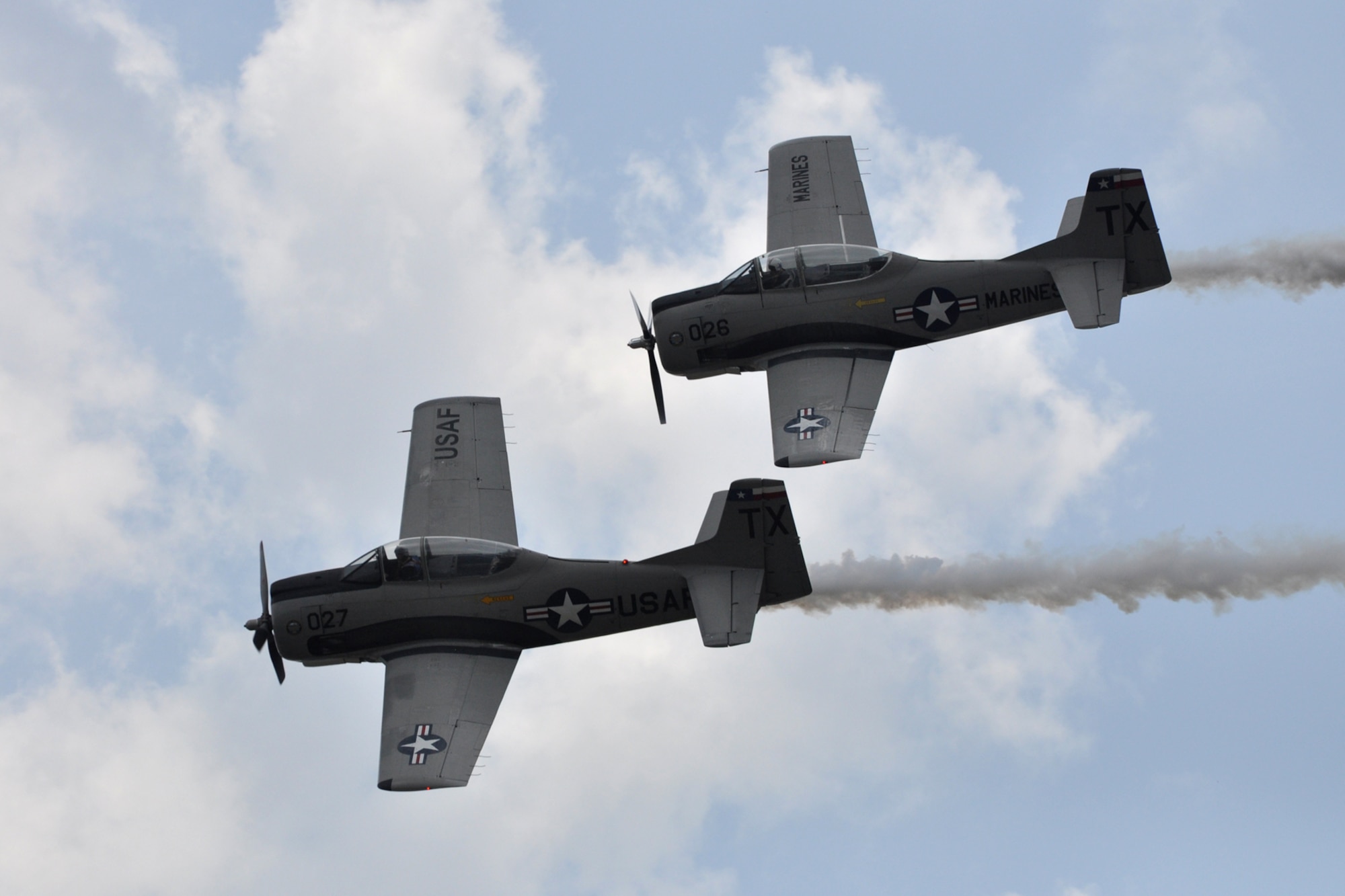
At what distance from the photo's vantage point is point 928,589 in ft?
107

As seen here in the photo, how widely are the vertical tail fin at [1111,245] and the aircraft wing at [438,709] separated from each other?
11795 mm

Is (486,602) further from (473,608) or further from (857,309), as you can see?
(857,309)

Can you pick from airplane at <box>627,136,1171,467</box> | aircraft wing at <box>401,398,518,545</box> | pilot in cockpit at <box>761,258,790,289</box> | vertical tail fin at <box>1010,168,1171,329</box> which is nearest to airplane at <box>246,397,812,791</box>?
aircraft wing at <box>401,398,518,545</box>

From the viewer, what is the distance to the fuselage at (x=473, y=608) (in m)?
31.5

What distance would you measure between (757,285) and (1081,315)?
573 centimetres

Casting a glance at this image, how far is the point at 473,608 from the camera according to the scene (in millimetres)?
31578

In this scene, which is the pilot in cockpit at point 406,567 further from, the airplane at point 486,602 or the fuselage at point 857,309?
the fuselage at point 857,309

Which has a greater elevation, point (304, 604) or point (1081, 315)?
point (1081, 315)

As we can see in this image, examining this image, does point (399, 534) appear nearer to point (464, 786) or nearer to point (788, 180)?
point (464, 786)

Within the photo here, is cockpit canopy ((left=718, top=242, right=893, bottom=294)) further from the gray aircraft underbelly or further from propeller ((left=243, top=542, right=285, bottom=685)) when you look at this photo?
propeller ((left=243, top=542, right=285, bottom=685))

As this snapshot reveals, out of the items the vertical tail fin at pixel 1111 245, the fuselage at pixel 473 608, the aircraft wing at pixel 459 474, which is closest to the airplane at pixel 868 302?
the vertical tail fin at pixel 1111 245

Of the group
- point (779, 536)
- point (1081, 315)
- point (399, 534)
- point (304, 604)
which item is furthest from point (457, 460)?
point (1081, 315)

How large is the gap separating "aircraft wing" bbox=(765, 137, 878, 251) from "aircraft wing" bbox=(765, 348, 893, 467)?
8.90 feet

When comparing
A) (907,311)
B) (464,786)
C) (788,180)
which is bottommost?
(464,786)
